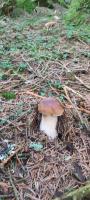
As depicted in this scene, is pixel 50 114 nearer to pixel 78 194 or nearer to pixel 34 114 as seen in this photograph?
pixel 34 114

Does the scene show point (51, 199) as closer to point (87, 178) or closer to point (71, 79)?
point (87, 178)

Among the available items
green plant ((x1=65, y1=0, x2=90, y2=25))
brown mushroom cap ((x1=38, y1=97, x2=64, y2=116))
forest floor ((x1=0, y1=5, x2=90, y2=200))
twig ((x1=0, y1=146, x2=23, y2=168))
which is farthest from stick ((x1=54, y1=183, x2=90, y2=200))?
green plant ((x1=65, y1=0, x2=90, y2=25))

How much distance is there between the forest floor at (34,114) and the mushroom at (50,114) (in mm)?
66

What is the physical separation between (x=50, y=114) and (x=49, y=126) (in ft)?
0.47

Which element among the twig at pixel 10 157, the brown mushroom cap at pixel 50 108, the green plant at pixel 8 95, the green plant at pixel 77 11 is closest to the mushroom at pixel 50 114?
the brown mushroom cap at pixel 50 108

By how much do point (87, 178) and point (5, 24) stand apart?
11.7ft

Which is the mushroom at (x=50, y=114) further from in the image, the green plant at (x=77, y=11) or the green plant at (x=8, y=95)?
the green plant at (x=77, y=11)

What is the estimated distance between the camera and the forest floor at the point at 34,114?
236 centimetres

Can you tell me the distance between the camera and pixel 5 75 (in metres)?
3.41

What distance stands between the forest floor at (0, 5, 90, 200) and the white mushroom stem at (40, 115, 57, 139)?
0.17 ft

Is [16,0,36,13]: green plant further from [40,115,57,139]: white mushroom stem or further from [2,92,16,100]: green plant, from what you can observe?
[40,115,57,139]: white mushroom stem

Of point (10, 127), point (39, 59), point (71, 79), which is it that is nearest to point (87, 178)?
point (10, 127)

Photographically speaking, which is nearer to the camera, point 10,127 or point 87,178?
point 87,178

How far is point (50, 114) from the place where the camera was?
2.55 meters
